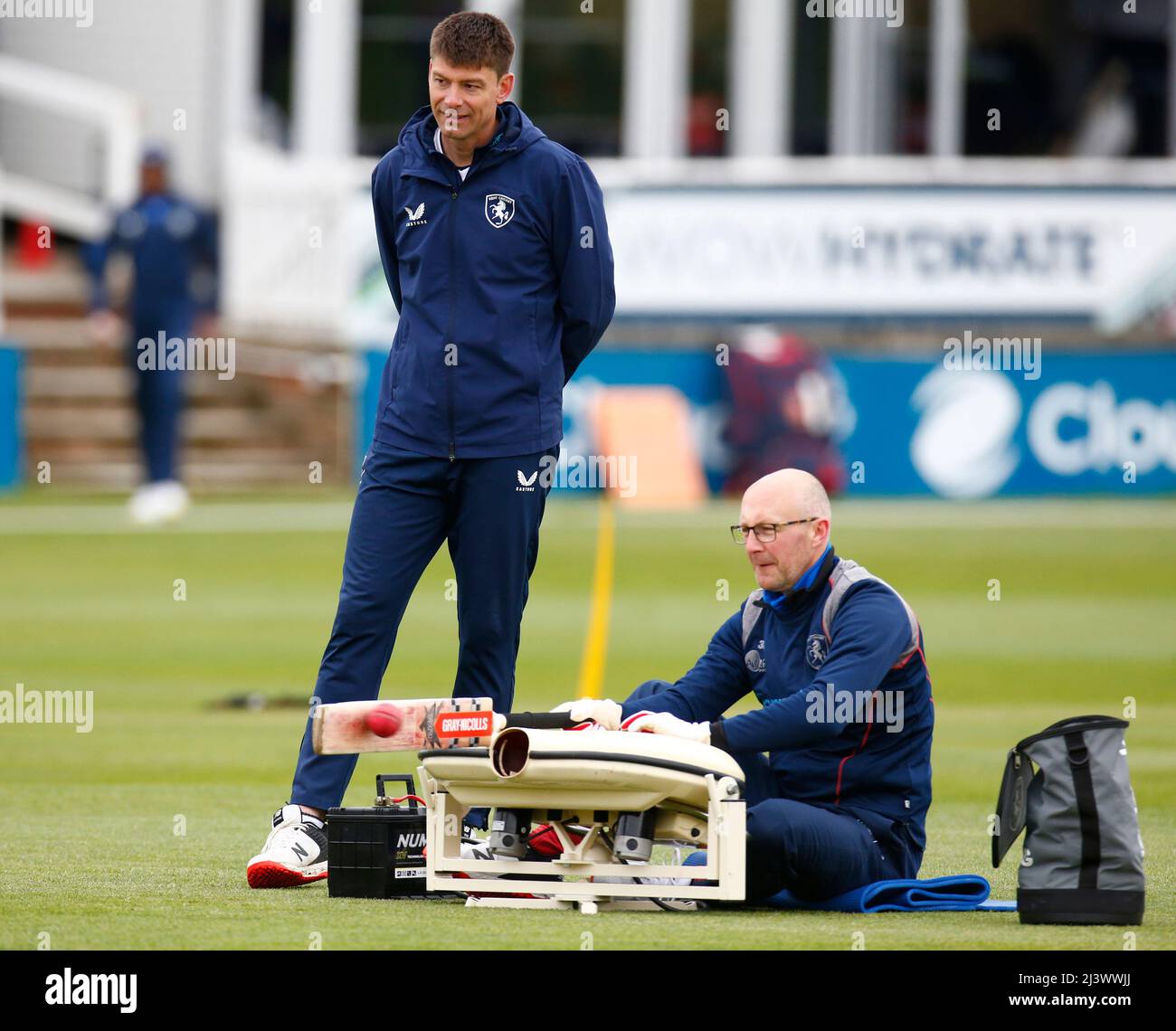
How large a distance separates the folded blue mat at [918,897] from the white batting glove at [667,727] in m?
0.59

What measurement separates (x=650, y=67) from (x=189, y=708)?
18103 mm

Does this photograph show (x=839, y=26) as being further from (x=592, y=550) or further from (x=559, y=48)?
(x=592, y=550)

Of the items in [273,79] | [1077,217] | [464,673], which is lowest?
[464,673]

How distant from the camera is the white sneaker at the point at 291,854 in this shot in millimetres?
7508

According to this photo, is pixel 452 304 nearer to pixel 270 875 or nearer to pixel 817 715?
pixel 817 715

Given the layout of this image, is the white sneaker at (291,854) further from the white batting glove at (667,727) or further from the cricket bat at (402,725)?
the white batting glove at (667,727)

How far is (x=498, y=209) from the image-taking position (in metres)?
7.74

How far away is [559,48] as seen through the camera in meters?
31.7

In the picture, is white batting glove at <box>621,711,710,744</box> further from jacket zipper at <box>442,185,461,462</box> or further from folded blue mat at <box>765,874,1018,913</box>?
jacket zipper at <box>442,185,461,462</box>

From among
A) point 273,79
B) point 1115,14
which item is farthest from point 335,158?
point 1115,14
